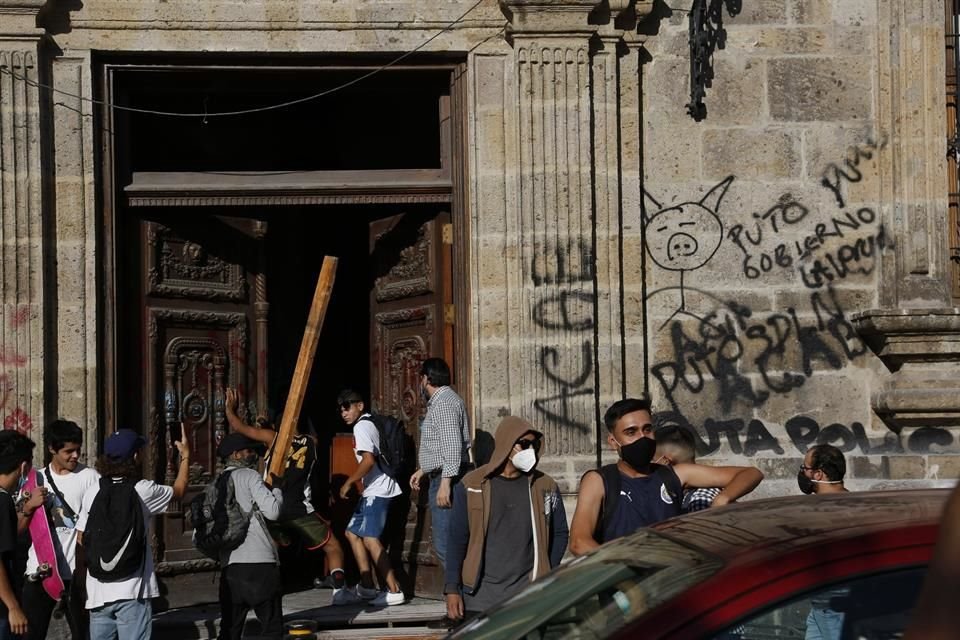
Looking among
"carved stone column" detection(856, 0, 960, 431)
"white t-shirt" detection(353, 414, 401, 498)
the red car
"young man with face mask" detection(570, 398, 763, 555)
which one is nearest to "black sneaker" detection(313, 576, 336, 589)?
"white t-shirt" detection(353, 414, 401, 498)

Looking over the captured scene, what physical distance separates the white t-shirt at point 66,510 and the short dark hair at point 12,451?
56cm

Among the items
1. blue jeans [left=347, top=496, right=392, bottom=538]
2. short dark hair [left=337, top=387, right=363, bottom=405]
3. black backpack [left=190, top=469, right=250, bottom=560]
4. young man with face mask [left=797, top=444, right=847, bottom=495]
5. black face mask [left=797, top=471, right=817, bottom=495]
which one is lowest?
blue jeans [left=347, top=496, right=392, bottom=538]

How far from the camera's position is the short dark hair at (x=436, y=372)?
923 cm

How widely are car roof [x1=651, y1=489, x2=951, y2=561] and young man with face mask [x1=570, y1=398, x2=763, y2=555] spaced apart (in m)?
2.27

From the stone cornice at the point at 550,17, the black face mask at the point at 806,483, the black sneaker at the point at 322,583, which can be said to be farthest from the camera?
the black sneaker at the point at 322,583

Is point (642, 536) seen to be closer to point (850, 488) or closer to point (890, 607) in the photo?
point (890, 607)

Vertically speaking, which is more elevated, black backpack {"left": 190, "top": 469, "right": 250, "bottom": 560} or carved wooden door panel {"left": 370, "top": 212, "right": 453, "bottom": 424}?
carved wooden door panel {"left": 370, "top": 212, "right": 453, "bottom": 424}

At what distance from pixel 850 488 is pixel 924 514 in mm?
6273

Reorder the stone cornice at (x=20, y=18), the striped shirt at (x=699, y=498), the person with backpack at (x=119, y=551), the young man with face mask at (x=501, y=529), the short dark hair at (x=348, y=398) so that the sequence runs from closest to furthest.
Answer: the striped shirt at (x=699, y=498), the young man with face mask at (x=501, y=529), the person with backpack at (x=119, y=551), the stone cornice at (x=20, y=18), the short dark hair at (x=348, y=398)

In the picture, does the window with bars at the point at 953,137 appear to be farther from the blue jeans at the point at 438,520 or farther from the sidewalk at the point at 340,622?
the sidewalk at the point at 340,622

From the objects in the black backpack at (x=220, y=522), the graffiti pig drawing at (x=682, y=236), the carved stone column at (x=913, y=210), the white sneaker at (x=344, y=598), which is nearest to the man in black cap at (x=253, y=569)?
the black backpack at (x=220, y=522)

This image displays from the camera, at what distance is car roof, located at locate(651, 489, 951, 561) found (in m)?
3.20

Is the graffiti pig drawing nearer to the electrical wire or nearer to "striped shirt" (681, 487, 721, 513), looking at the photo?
the electrical wire

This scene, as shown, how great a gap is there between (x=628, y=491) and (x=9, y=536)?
2.91m
